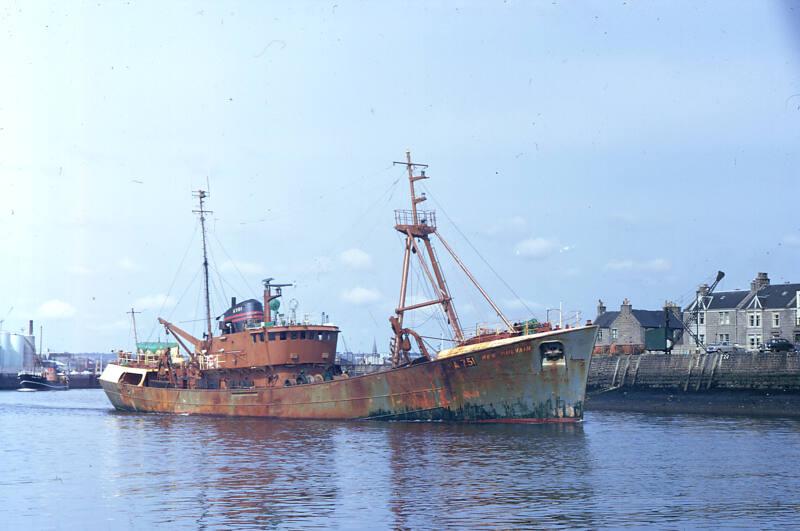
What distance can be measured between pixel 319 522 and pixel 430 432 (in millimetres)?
21775

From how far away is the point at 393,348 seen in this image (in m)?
54.2

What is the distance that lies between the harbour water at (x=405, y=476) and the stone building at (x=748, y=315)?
4099cm

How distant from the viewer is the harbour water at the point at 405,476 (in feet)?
86.3

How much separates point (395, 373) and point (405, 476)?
18685mm

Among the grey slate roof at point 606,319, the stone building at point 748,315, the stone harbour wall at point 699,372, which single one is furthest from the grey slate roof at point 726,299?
the stone harbour wall at point 699,372

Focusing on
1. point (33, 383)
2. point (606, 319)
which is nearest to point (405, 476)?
point (606, 319)

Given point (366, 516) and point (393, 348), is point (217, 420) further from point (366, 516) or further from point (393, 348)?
point (366, 516)

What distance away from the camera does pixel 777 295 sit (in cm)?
9388

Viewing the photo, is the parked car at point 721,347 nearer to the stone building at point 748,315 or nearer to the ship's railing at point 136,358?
the stone building at point 748,315

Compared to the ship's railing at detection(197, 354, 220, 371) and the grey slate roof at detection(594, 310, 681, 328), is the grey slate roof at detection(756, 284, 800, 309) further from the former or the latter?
the ship's railing at detection(197, 354, 220, 371)

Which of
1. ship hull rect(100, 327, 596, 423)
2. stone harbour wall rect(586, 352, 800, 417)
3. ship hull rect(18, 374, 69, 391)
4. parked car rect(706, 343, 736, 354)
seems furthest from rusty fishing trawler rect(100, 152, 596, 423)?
ship hull rect(18, 374, 69, 391)

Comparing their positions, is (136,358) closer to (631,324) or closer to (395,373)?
(395,373)

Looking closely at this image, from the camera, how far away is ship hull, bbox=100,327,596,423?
161ft

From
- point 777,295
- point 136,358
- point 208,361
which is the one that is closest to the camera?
point 208,361
